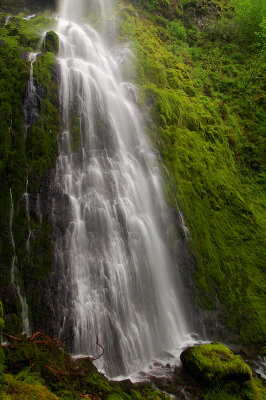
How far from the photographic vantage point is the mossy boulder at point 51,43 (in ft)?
32.1

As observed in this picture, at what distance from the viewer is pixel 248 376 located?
18.6ft

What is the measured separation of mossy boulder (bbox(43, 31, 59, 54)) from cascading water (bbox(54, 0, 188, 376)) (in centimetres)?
40

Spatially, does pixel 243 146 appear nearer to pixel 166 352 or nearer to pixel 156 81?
pixel 156 81

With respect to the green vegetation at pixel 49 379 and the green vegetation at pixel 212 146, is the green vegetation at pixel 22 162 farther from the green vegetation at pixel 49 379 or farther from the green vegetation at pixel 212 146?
the green vegetation at pixel 212 146

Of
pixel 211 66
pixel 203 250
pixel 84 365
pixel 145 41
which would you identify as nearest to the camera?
pixel 84 365

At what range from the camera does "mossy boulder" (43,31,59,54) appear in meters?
→ 9.80

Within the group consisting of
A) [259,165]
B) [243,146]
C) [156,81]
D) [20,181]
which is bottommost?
[20,181]

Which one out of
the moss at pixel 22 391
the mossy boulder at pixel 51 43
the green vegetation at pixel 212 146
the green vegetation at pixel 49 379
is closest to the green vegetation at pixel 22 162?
the green vegetation at pixel 49 379

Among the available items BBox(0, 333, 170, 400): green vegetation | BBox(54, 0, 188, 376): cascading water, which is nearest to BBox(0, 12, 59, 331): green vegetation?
BBox(54, 0, 188, 376): cascading water

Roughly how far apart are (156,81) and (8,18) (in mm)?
7358

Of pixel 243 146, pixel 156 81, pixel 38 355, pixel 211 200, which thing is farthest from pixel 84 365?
pixel 243 146

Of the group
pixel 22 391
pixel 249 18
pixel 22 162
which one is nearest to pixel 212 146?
pixel 22 162

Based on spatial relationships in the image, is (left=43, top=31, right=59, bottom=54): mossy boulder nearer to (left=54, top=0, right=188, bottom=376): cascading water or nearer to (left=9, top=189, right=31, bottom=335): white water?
(left=54, top=0, right=188, bottom=376): cascading water

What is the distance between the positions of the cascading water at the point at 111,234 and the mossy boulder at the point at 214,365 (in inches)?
42.8
